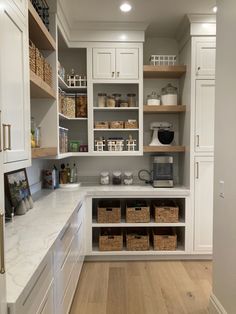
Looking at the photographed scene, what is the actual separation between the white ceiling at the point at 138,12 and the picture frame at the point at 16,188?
178 centimetres

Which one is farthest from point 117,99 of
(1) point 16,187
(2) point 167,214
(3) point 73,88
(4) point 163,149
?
(1) point 16,187

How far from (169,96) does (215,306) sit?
2.42 metres

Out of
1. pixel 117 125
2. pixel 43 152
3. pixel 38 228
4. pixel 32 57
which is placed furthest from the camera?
pixel 117 125

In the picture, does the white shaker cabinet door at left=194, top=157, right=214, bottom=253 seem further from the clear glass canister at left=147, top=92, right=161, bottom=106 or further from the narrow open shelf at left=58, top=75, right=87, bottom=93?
the narrow open shelf at left=58, top=75, right=87, bottom=93

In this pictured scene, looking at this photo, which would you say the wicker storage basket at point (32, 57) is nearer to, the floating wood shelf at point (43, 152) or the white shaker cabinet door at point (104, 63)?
the floating wood shelf at point (43, 152)

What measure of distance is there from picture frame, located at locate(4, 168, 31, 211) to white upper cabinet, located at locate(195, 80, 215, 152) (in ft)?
6.64

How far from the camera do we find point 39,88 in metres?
2.27

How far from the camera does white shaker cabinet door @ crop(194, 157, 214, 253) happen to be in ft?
11.1

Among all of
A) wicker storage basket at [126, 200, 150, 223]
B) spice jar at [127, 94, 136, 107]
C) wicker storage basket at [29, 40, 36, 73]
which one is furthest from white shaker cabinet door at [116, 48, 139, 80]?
wicker storage basket at [126, 200, 150, 223]

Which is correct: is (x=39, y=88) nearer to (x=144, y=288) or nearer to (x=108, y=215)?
(x=108, y=215)

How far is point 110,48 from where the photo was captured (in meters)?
3.50

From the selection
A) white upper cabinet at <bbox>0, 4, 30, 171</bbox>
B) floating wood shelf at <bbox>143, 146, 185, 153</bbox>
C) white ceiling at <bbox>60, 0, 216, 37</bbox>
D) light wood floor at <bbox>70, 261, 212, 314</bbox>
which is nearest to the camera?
white upper cabinet at <bbox>0, 4, 30, 171</bbox>

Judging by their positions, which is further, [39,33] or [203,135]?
[203,135]

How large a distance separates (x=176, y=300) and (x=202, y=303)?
0.23 meters
